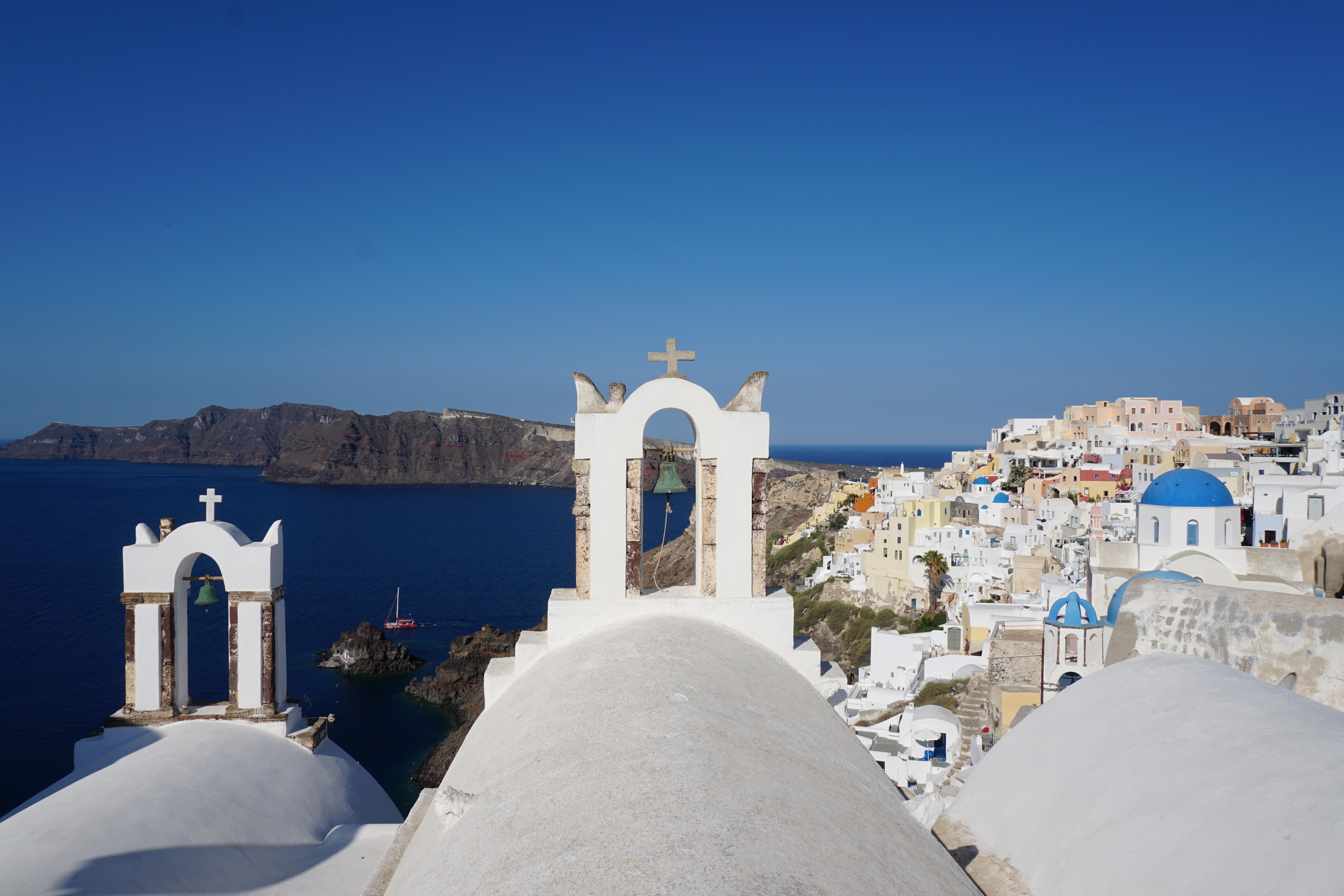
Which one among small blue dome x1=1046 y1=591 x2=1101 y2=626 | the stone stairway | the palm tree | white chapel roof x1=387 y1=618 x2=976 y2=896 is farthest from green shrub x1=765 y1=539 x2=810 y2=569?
white chapel roof x1=387 y1=618 x2=976 y2=896

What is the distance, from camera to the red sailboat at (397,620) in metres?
48.1

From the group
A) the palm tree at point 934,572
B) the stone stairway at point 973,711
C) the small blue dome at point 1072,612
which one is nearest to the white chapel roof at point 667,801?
the small blue dome at point 1072,612

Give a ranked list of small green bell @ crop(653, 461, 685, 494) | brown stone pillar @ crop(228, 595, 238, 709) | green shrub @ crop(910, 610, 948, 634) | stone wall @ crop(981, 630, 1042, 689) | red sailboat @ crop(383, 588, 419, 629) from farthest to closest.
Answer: red sailboat @ crop(383, 588, 419, 629)
green shrub @ crop(910, 610, 948, 634)
stone wall @ crop(981, 630, 1042, 689)
small green bell @ crop(653, 461, 685, 494)
brown stone pillar @ crop(228, 595, 238, 709)

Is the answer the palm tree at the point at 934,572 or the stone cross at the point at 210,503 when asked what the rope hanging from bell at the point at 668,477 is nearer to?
the stone cross at the point at 210,503

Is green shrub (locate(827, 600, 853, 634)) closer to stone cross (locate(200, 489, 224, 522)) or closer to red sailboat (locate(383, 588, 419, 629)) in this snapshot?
red sailboat (locate(383, 588, 419, 629))

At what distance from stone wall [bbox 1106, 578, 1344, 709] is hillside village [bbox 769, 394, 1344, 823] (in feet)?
0.54

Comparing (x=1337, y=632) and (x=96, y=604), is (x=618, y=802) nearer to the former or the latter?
(x=1337, y=632)

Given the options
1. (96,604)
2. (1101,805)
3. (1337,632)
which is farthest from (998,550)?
(96,604)

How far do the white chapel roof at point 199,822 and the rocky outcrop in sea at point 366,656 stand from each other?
34293 mm

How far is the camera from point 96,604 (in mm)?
47188

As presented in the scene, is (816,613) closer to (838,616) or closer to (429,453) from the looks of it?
(838,616)

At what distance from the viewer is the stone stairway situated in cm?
1941

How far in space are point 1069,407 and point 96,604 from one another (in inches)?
2884

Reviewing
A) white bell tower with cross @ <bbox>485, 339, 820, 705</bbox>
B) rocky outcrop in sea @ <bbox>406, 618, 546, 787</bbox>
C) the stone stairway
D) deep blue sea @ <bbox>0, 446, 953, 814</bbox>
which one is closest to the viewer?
white bell tower with cross @ <bbox>485, 339, 820, 705</bbox>
